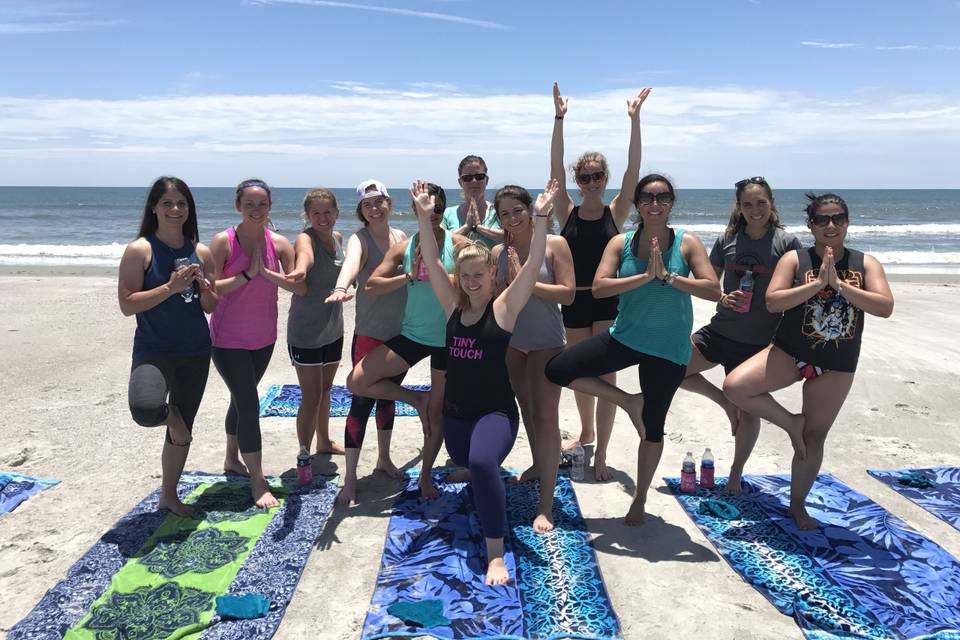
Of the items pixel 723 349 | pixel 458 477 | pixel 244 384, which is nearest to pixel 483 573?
pixel 458 477

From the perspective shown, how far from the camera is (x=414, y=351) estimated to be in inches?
187

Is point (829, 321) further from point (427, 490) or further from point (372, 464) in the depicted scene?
point (372, 464)

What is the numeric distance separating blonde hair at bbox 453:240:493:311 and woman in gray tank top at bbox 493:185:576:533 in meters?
0.24

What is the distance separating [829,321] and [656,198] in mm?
1294

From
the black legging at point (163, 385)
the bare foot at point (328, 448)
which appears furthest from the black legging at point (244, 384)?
the bare foot at point (328, 448)

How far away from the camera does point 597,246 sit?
5.11 meters

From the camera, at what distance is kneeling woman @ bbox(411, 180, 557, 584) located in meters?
3.87

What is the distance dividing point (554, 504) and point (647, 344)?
1418 mm

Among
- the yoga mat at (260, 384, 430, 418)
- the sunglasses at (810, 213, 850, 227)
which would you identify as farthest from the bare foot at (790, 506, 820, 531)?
the yoga mat at (260, 384, 430, 418)

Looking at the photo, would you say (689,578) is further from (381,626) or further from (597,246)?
(597,246)

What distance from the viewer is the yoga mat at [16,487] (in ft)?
15.1

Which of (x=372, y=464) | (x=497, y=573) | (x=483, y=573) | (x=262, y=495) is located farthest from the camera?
(x=372, y=464)

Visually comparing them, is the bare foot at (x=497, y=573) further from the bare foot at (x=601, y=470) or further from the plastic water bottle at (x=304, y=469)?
the plastic water bottle at (x=304, y=469)

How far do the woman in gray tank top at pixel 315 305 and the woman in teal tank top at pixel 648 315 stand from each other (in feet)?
6.18
